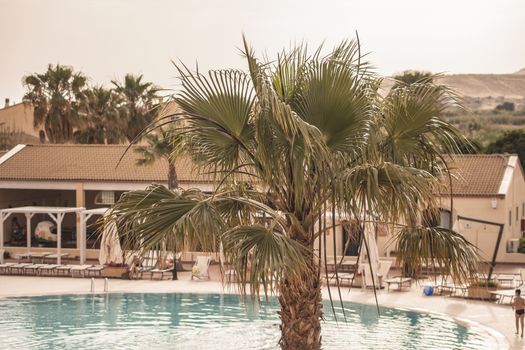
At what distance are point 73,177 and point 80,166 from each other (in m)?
1.51

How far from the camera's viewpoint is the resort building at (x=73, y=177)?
118 feet

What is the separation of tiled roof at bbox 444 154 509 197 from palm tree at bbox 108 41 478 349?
68.1ft

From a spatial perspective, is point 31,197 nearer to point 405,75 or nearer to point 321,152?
point 405,75

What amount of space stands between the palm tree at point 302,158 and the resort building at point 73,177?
20.9 meters

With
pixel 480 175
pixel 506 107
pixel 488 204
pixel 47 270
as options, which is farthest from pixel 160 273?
pixel 506 107

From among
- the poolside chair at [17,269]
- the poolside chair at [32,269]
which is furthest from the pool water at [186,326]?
the poolside chair at [17,269]

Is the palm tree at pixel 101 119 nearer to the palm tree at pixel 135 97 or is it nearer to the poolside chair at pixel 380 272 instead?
the palm tree at pixel 135 97

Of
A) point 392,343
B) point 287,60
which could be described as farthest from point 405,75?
point 287,60

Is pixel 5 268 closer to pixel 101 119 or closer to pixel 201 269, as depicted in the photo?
pixel 201 269

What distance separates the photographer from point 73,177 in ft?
120

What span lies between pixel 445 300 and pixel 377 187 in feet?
50.7

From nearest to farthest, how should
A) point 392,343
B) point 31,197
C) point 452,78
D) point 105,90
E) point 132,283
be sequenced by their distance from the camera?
point 392,343
point 132,283
point 31,197
point 105,90
point 452,78

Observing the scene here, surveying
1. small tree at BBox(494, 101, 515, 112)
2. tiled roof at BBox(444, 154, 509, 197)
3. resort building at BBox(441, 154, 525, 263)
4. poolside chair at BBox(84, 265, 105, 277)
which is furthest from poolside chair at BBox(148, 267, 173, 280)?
small tree at BBox(494, 101, 515, 112)

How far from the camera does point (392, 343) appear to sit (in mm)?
19625
